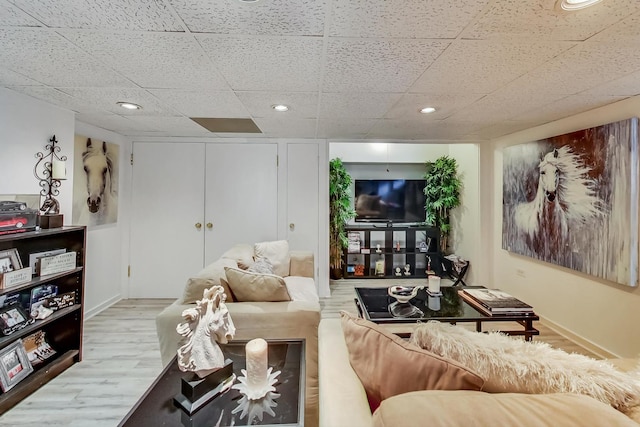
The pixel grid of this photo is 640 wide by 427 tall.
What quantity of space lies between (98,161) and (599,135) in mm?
4987

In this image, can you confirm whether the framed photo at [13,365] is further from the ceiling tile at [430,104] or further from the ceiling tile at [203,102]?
the ceiling tile at [430,104]

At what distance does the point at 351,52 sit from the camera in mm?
1522

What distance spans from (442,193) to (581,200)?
218cm

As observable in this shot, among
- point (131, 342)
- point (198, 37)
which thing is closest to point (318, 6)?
point (198, 37)

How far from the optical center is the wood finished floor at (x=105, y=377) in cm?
172

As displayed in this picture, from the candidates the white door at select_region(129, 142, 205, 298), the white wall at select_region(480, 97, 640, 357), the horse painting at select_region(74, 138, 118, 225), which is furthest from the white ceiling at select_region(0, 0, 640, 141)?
the white door at select_region(129, 142, 205, 298)

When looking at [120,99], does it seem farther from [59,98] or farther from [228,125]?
[228,125]

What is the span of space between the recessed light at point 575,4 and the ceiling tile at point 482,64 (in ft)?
0.88

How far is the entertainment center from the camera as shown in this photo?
479cm

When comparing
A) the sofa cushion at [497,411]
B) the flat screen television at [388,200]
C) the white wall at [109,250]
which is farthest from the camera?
the flat screen television at [388,200]

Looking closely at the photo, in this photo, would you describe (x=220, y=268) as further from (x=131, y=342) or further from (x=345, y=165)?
(x=345, y=165)

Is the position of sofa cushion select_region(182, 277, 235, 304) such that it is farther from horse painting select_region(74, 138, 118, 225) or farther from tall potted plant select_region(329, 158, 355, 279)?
tall potted plant select_region(329, 158, 355, 279)

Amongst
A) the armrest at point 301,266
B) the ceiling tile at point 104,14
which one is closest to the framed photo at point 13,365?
the ceiling tile at point 104,14

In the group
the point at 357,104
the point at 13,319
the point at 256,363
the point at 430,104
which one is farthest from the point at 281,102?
the point at 13,319
